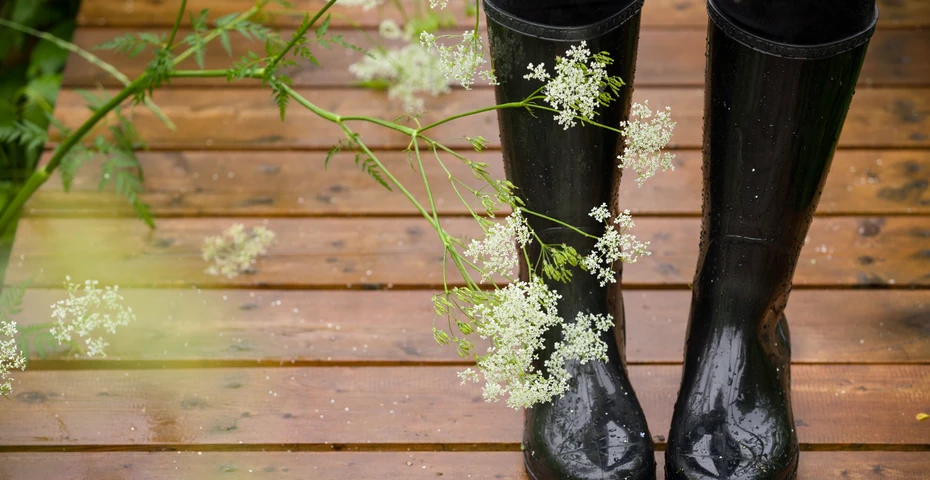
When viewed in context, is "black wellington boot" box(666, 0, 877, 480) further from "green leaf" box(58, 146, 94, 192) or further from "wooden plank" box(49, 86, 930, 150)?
"green leaf" box(58, 146, 94, 192)

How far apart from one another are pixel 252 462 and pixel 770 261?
2.39 feet

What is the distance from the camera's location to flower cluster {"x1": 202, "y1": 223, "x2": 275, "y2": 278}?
4.77ft

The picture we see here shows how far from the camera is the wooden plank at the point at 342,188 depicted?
154 cm

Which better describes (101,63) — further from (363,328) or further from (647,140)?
(647,140)

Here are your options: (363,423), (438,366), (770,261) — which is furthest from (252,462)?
(770,261)

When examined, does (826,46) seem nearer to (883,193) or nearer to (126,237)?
(883,193)

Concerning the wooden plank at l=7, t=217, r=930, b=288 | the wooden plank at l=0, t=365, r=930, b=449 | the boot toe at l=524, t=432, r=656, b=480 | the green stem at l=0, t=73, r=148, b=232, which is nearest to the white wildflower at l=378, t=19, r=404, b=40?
the wooden plank at l=7, t=217, r=930, b=288

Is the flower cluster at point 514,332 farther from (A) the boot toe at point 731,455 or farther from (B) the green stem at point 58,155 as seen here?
(B) the green stem at point 58,155

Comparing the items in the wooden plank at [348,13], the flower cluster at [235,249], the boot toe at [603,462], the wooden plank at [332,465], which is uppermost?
the wooden plank at [348,13]

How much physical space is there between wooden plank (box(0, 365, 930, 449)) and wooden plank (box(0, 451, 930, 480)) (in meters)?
0.02

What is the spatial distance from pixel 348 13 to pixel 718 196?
1.16 m

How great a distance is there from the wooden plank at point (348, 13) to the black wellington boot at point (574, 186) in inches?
38.6

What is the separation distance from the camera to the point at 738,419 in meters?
1.06

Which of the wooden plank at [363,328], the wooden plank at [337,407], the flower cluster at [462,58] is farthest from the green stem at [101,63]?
the flower cluster at [462,58]
